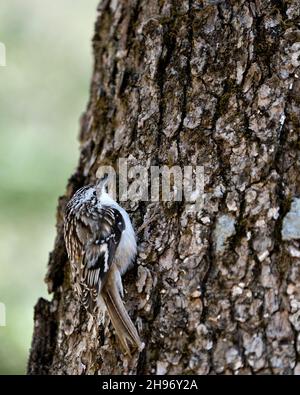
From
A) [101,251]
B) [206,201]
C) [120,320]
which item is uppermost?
[206,201]

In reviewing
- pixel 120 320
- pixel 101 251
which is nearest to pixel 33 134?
pixel 101 251

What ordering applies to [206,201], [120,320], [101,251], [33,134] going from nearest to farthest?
[120,320] → [206,201] → [101,251] → [33,134]

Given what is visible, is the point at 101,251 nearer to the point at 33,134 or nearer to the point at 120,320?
the point at 120,320

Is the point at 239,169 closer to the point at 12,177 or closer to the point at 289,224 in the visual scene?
the point at 289,224

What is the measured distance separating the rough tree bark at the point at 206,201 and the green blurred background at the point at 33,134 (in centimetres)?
128

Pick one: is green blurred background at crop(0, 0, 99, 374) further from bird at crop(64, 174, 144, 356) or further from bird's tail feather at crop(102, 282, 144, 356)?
bird's tail feather at crop(102, 282, 144, 356)

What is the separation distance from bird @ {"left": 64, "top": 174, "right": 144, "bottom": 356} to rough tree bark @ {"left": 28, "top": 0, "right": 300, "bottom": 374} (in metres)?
0.06

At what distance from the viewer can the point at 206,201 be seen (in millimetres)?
3008

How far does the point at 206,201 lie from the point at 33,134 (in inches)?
110

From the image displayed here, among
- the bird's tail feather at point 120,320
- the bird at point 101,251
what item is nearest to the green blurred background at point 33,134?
the bird at point 101,251

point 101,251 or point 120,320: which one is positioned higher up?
point 101,251

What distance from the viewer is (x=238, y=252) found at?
2832mm

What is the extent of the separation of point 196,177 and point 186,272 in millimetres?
435

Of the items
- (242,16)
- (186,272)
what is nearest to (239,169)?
(186,272)
